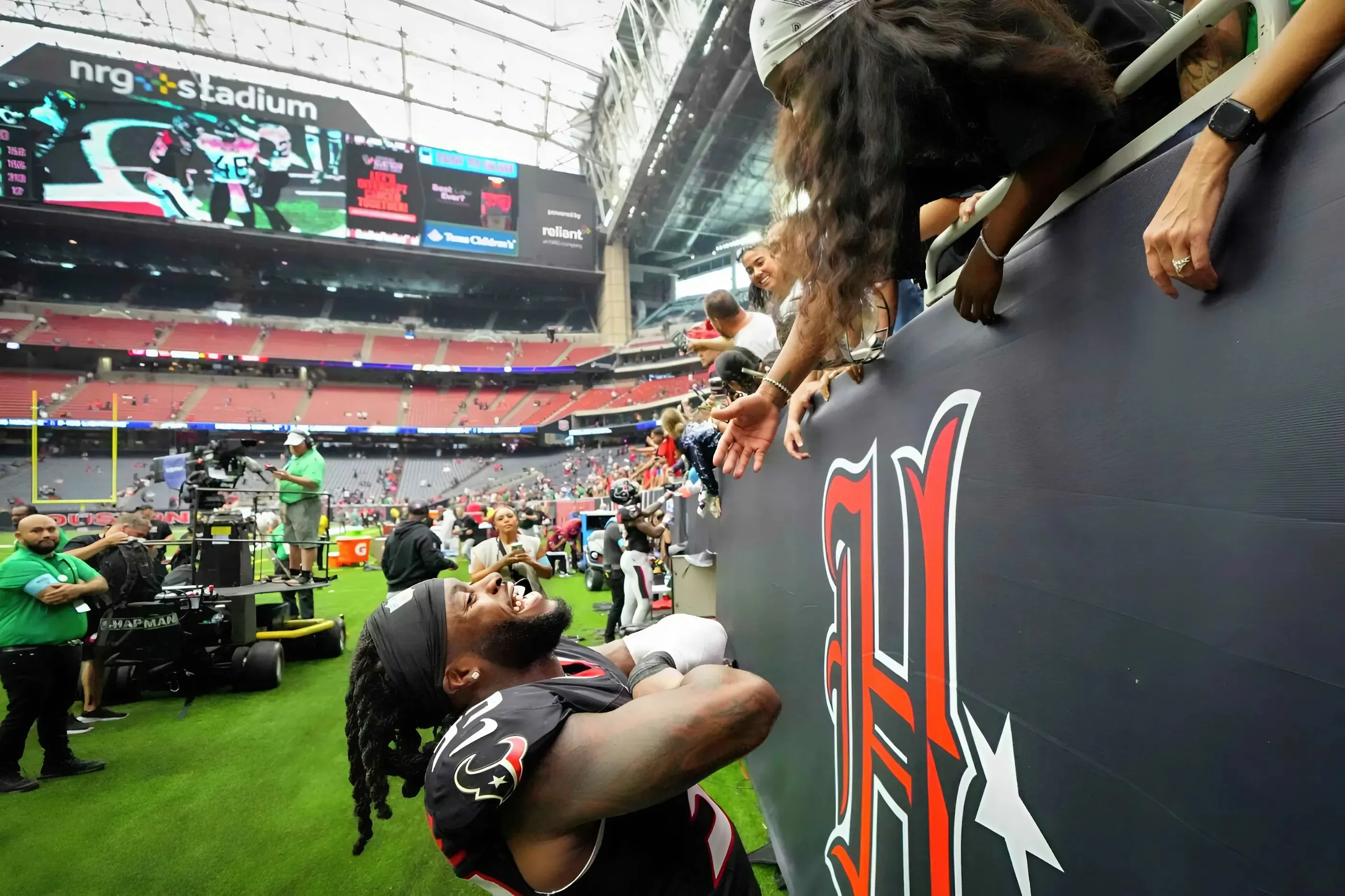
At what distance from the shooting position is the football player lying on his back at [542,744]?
3.84ft

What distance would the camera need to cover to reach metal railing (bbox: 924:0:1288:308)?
0.71 metres

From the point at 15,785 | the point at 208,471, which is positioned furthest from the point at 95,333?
the point at 15,785

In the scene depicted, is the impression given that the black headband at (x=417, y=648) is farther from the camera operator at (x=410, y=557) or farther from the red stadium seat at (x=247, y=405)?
the red stadium seat at (x=247, y=405)

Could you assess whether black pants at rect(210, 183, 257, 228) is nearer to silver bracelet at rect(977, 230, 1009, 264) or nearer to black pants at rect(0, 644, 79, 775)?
black pants at rect(0, 644, 79, 775)

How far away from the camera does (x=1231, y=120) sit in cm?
64

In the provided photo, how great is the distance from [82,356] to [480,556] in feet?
139

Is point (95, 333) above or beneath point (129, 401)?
above

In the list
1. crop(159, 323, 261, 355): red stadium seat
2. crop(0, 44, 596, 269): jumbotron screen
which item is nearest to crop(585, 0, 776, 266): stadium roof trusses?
crop(0, 44, 596, 269): jumbotron screen

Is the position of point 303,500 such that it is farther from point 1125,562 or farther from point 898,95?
point 1125,562

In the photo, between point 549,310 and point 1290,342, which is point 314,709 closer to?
point 1290,342

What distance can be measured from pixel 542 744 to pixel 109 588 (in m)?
5.98

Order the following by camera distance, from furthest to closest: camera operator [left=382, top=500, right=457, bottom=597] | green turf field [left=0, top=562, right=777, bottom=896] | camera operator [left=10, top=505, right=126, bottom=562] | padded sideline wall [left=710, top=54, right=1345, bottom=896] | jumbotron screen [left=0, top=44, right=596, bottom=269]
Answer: jumbotron screen [left=0, top=44, right=596, bottom=269]
camera operator [left=382, top=500, right=457, bottom=597]
camera operator [left=10, top=505, right=126, bottom=562]
green turf field [left=0, top=562, right=777, bottom=896]
padded sideline wall [left=710, top=54, right=1345, bottom=896]

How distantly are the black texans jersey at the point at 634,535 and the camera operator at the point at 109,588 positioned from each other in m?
4.53

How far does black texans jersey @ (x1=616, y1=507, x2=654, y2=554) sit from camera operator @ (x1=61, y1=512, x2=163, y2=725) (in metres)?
4.53
